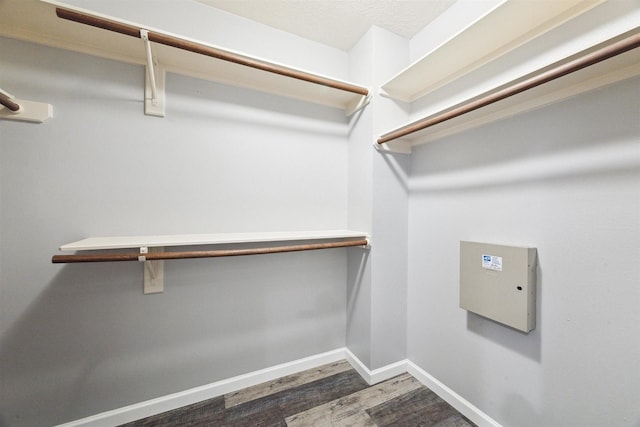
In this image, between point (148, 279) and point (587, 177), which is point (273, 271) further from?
point (587, 177)

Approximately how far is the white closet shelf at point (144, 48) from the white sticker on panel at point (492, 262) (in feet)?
4.07

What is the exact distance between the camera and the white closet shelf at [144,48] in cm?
103

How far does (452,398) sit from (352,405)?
608 millimetres

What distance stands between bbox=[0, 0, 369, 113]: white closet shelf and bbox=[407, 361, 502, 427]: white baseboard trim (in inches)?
75.9

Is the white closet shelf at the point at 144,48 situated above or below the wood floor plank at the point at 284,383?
above

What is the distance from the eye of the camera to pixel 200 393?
1.49 meters

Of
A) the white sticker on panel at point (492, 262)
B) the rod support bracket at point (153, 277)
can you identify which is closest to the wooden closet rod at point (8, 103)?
the rod support bracket at point (153, 277)

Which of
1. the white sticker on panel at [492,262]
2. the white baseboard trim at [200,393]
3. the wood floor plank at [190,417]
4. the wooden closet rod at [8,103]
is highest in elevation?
the wooden closet rod at [8,103]

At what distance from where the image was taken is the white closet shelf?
1.03m

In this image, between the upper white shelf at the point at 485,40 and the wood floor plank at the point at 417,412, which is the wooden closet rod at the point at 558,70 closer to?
the upper white shelf at the point at 485,40

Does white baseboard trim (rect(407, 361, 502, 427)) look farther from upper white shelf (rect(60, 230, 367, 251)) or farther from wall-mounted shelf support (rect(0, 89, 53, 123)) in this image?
wall-mounted shelf support (rect(0, 89, 53, 123))

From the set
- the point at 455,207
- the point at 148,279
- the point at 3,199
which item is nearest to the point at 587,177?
the point at 455,207

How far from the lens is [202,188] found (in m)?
1.49

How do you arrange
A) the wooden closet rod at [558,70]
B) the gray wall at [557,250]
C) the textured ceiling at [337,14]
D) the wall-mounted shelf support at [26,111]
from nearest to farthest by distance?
the wooden closet rod at [558,70]
the gray wall at [557,250]
the wall-mounted shelf support at [26,111]
the textured ceiling at [337,14]
